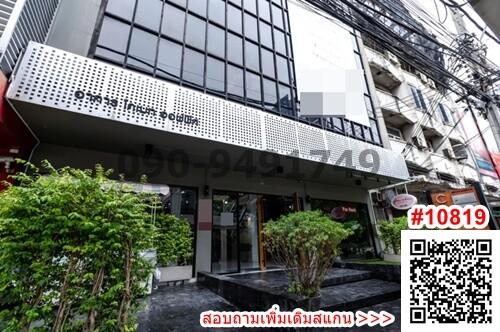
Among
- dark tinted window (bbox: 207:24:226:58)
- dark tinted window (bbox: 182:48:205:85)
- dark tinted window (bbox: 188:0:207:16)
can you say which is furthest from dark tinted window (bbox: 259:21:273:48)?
dark tinted window (bbox: 182:48:205:85)

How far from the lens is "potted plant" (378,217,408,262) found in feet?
25.0

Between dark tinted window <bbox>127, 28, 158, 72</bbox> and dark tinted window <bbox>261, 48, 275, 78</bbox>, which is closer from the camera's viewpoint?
dark tinted window <bbox>127, 28, 158, 72</bbox>

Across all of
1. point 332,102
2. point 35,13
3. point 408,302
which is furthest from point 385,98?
point 35,13

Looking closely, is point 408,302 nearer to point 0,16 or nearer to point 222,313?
point 222,313

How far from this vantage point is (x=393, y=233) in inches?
309

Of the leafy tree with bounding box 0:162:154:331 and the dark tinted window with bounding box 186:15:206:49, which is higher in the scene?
the dark tinted window with bounding box 186:15:206:49

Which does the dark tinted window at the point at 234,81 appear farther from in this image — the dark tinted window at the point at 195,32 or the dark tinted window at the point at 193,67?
the dark tinted window at the point at 195,32

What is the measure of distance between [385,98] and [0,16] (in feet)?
46.1

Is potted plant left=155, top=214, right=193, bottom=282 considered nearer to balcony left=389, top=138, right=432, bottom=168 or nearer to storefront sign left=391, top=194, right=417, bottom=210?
storefront sign left=391, top=194, right=417, bottom=210

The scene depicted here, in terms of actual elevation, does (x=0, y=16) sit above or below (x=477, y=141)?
below

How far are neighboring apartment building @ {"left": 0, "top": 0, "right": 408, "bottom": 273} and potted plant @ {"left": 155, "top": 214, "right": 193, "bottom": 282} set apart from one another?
334mm

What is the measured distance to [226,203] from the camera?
7438 mm

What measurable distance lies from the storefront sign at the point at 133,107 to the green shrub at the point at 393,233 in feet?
23.2

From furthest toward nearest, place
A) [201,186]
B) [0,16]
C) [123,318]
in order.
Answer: [201,186] → [0,16] → [123,318]
